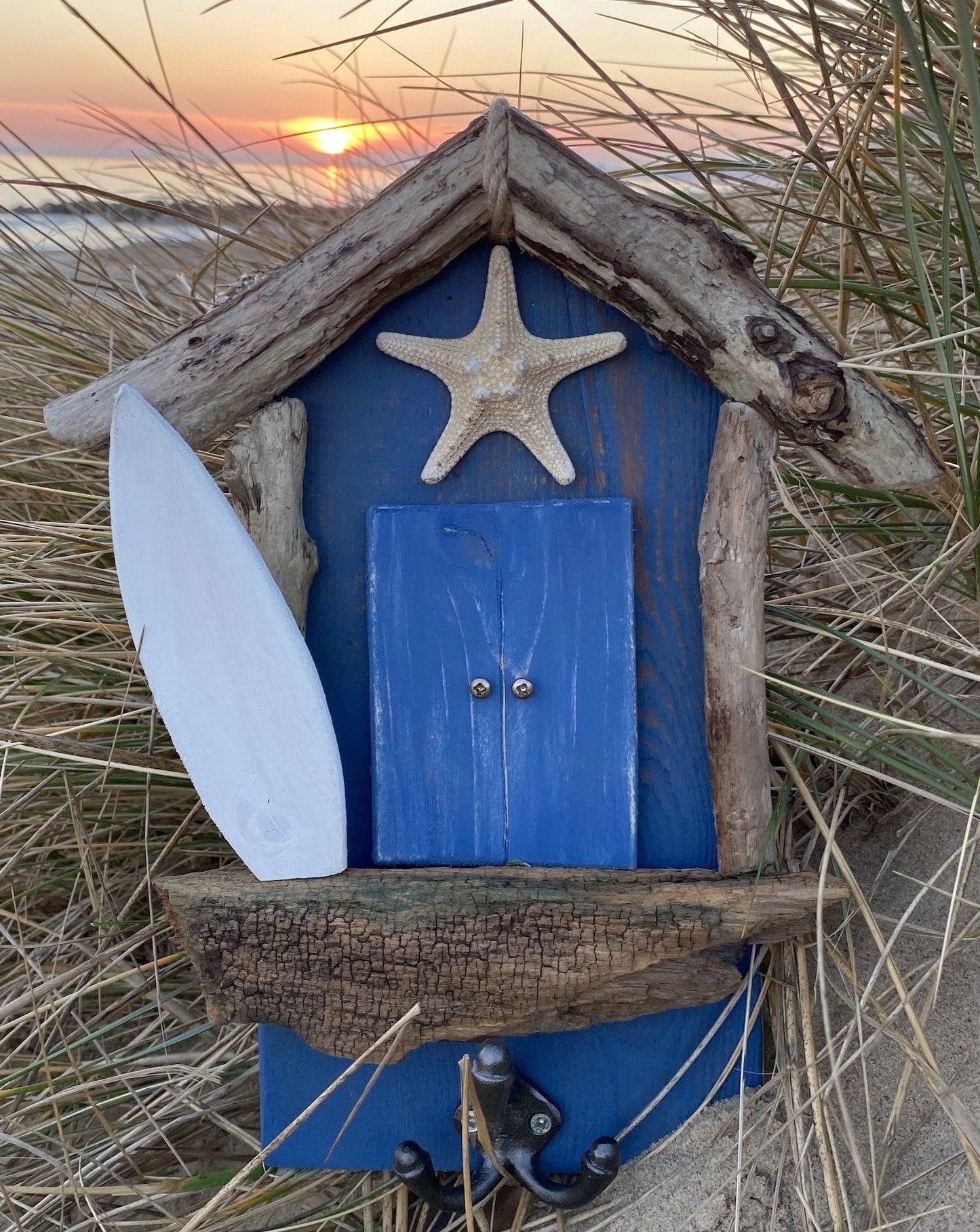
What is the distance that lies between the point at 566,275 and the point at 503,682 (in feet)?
2.16

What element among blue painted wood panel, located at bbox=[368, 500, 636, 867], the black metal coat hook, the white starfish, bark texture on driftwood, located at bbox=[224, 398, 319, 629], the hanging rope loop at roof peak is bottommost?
the black metal coat hook

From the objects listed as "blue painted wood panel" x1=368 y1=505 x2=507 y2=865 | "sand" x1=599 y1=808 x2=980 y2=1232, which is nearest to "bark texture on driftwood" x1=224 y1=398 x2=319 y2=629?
"blue painted wood panel" x1=368 y1=505 x2=507 y2=865

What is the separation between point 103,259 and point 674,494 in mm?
2796

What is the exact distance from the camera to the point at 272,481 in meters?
1.71

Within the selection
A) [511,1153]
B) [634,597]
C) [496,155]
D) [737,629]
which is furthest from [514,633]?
[511,1153]

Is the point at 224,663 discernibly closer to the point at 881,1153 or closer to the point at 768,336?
the point at 768,336

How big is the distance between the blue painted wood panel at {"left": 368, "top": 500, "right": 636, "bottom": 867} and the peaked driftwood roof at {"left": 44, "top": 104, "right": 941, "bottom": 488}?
0.98 feet

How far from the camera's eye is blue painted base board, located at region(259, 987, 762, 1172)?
179 centimetres

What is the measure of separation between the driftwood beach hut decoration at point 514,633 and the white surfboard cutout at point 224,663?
1.7 inches

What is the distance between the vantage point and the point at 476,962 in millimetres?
1642

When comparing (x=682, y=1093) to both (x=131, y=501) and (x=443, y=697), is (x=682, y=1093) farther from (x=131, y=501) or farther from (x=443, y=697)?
(x=131, y=501)

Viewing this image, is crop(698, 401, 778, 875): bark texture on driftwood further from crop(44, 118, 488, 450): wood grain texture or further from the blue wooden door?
crop(44, 118, 488, 450): wood grain texture

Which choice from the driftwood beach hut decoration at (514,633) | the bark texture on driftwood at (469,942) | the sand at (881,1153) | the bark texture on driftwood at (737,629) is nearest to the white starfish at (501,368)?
the driftwood beach hut decoration at (514,633)

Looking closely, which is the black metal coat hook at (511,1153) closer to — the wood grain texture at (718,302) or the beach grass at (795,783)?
the beach grass at (795,783)
